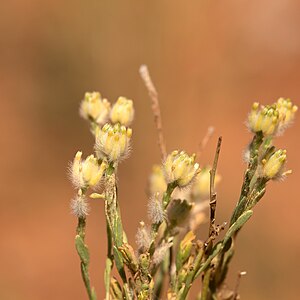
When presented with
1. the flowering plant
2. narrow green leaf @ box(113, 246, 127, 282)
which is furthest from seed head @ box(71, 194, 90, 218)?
narrow green leaf @ box(113, 246, 127, 282)

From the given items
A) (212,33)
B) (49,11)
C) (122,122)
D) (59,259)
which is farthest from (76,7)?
(122,122)

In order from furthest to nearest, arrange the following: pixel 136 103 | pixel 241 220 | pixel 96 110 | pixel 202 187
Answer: pixel 136 103, pixel 202 187, pixel 96 110, pixel 241 220

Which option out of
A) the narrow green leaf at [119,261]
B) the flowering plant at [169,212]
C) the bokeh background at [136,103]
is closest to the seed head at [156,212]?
the flowering plant at [169,212]

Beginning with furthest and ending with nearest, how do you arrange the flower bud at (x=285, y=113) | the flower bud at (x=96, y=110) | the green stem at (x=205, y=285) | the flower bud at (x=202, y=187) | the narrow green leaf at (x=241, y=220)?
the flower bud at (x=202, y=187), the flower bud at (x=96, y=110), the flower bud at (x=285, y=113), the green stem at (x=205, y=285), the narrow green leaf at (x=241, y=220)

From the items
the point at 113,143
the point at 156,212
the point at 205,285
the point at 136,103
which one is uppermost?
the point at 136,103

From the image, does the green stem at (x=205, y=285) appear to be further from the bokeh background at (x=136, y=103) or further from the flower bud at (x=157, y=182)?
the bokeh background at (x=136, y=103)

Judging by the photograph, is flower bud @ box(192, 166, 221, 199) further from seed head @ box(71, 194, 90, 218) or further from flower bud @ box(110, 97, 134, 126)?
seed head @ box(71, 194, 90, 218)

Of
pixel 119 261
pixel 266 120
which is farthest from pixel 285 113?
pixel 119 261

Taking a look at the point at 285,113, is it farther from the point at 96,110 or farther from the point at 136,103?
the point at 136,103
